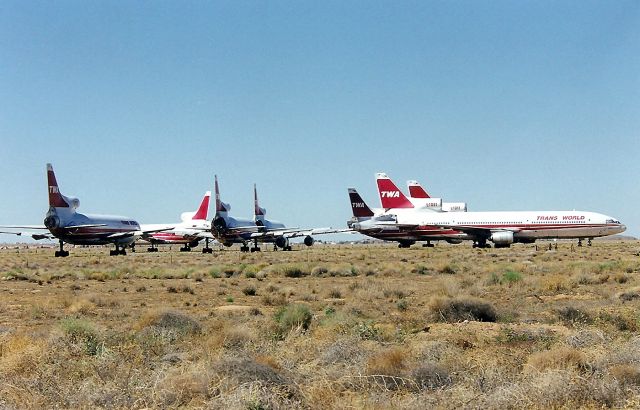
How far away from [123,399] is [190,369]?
1098 mm

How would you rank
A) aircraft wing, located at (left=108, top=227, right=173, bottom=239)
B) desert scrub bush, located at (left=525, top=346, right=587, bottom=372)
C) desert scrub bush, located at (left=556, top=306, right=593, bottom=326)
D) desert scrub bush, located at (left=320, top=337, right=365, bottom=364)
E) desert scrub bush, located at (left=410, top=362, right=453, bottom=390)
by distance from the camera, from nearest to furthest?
1. desert scrub bush, located at (left=410, top=362, right=453, bottom=390)
2. desert scrub bush, located at (left=525, top=346, right=587, bottom=372)
3. desert scrub bush, located at (left=320, top=337, right=365, bottom=364)
4. desert scrub bush, located at (left=556, top=306, right=593, bottom=326)
5. aircraft wing, located at (left=108, top=227, right=173, bottom=239)

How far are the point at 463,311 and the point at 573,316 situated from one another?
7.87ft

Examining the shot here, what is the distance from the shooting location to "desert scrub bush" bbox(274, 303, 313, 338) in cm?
1425

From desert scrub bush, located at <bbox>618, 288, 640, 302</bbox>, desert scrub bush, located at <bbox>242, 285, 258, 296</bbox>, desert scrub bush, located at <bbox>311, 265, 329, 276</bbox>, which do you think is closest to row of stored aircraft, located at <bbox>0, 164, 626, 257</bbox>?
desert scrub bush, located at <bbox>311, 265, 329, 276</bbox>

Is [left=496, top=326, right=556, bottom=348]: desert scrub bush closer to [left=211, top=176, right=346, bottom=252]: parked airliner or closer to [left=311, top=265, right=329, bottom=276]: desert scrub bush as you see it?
[left=311, top=265, right=329, bottom=276]: desert scrub bush

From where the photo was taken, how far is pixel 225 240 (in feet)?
257

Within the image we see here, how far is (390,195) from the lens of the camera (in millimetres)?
93250

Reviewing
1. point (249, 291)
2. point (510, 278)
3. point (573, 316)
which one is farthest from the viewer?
point (510, 278)

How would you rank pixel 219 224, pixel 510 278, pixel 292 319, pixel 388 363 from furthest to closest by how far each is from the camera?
pixel 219 224 → pixel 510 278 → pixel 292 319 → pixel 388 363

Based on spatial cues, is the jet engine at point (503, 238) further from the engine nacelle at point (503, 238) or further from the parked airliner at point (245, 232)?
the parked airliner at point (245, 232)

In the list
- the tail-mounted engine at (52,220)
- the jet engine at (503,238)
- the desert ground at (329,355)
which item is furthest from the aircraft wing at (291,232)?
the desert ground at (329,355)

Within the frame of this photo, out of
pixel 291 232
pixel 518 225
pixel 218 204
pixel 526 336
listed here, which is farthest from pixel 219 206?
pixel 526 336

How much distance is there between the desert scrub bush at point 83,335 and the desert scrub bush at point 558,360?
21.7 feet

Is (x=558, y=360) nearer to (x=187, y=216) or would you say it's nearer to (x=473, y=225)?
(x=473, y=225)
